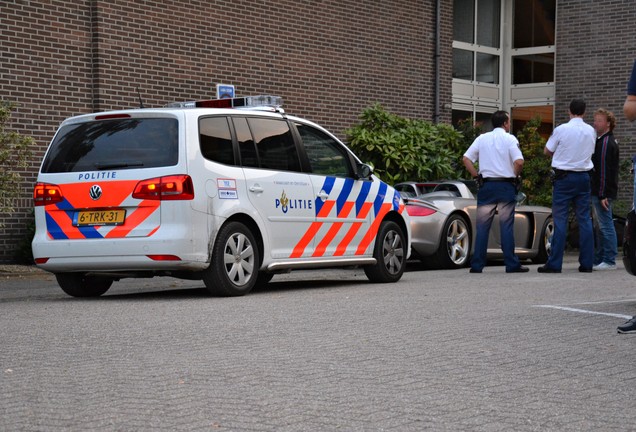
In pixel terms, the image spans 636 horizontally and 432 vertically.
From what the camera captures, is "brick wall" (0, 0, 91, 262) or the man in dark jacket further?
"brick wall" (0, 0, 91, 262)

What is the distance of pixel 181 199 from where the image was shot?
9555 mm

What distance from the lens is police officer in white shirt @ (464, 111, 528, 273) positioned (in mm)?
13172

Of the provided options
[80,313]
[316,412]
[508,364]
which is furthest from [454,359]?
[80,313]

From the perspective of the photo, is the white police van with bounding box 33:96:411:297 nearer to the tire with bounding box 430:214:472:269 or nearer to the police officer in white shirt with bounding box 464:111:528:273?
the police officer in white shirt with bounding box 464:111:528:273

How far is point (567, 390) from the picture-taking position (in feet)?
17.6

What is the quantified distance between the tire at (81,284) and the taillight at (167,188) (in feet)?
4.19

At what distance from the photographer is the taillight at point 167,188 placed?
9.55 m

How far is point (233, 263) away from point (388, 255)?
2.50 metres

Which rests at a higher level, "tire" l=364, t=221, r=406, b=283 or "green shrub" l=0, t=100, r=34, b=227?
"green shrub" l=0, t=100, r=34, b=227

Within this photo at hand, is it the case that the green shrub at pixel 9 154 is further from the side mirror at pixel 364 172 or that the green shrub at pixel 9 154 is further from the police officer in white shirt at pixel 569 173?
the police officer in white shirt at pixel 569 173

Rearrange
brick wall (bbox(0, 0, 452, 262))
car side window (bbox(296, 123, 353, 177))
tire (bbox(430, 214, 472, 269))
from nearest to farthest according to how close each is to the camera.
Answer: car side window (bbox(296, 123, 353, 177))
tire (bbox(430, 214, 472, 269))
brick wall (bbox(0, 0, 452, 262))

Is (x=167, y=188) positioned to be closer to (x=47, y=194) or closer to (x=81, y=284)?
(x=47, y=194)

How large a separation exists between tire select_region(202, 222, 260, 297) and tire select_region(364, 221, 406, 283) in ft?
6.29

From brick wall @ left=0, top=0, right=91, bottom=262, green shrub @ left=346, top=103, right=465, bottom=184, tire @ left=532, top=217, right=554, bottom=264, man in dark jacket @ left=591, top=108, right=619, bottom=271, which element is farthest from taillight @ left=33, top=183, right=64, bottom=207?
green shrub @ left=346, top=103, right=465, bottom=184
